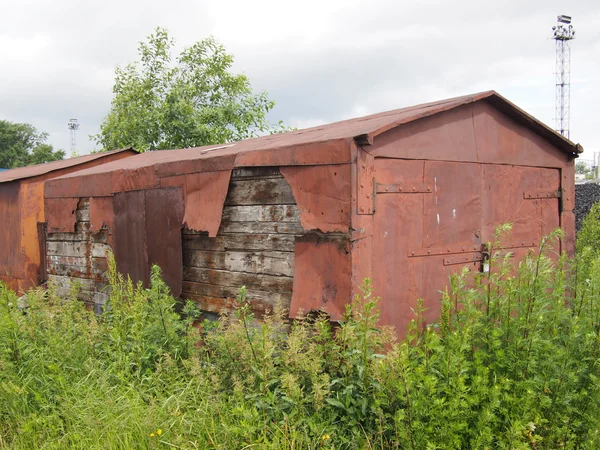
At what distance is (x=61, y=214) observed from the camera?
8031 mm

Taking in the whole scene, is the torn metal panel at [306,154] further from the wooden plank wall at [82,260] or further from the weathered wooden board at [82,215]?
the weathered wooden board at [82,215]

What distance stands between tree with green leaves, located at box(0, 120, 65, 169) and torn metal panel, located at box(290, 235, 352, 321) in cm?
3900

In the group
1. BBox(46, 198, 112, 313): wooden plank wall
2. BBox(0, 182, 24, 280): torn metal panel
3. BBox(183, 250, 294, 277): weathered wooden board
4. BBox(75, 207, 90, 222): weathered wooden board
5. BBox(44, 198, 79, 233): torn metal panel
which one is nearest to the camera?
BBox(183, 250, 294, 277): weathered wooden board

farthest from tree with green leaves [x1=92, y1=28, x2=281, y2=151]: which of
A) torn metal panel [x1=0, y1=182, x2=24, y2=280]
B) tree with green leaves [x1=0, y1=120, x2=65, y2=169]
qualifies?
tree with green leaves [x1=0, y1=120, x2=65, y2=169]

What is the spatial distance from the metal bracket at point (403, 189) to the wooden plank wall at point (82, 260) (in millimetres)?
4151

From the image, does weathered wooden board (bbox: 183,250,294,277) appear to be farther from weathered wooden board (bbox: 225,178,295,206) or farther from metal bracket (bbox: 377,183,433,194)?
metal bracket (bbox: 377,183,433,194)

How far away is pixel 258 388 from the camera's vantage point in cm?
376

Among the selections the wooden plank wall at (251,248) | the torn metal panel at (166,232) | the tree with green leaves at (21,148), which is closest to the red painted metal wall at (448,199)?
the wooden plank wall at (251,248)

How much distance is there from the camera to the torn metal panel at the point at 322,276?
428 centimetres

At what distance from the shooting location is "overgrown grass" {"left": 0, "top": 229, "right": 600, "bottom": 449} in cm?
330

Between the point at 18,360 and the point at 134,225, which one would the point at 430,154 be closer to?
the point at 134,225

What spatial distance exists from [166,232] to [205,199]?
78 centimetres

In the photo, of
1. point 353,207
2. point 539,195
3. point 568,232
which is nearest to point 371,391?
point 353,207

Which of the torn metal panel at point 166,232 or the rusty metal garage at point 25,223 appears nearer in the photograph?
the torn metal panel at point 166,232
